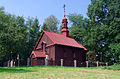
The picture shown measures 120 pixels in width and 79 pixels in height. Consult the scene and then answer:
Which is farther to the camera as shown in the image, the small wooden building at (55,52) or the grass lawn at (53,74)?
the small wooden building at (55,52)

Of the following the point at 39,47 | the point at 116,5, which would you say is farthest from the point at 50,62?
the point at 116,5

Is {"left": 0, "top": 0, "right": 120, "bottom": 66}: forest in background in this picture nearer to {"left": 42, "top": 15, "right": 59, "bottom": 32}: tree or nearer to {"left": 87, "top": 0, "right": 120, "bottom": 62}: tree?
{"left": 87, "top": 0, "right": 120, "bottom": 62}: tree

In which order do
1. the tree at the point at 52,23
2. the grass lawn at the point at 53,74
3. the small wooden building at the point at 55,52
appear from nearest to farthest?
the grass lawn at the point at 53,74 → the small wooden building at the point at 55,52 → the tree at the point at 52,23

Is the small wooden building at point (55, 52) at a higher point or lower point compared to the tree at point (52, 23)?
lower

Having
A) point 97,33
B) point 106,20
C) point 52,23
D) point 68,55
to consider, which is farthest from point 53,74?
point 52,23

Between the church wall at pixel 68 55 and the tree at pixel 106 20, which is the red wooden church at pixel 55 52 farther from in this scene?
the tree at pixel 106 20

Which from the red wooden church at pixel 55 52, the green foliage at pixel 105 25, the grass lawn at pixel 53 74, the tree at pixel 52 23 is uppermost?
the tree at pixel 52 23

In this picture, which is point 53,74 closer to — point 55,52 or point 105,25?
point 55,52

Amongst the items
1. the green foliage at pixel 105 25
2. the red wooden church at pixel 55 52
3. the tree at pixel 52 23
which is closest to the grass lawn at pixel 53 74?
the red wooden church at pixel 55 52

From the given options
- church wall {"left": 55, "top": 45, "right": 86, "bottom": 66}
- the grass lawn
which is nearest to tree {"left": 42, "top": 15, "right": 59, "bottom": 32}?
church wall {"left": 55, "top": 45, "right": 86, "bottom": 66}

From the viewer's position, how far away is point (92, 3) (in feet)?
114

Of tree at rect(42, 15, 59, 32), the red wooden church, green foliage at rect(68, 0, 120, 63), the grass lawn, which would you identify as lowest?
the grass lawn

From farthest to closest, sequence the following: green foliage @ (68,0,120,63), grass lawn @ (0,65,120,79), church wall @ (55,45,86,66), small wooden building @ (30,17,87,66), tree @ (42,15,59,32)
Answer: tree @ (42,15,59,32) < green foliage @ (68,0,120,63) < church wall @ (55,45,86,66) < small wooden building @ (30,17,87,66) < grass lawn @ (0,65,120,79)

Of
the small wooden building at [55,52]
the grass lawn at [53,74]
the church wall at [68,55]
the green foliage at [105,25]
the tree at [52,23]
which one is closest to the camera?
the grass lawn at [53,74]
